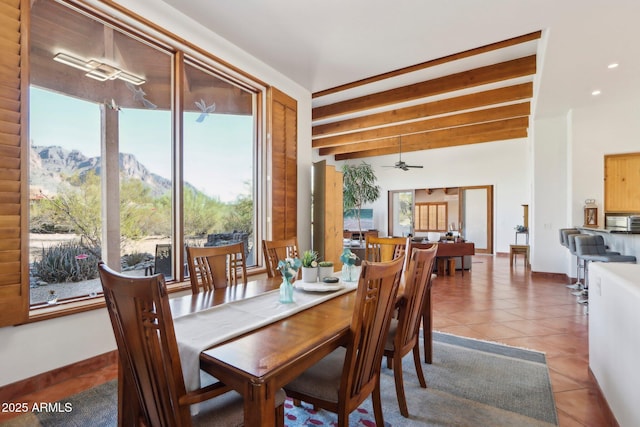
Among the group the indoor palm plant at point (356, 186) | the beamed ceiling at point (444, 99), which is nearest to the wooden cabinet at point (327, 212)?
the beamed ceiling at point (444, 99)

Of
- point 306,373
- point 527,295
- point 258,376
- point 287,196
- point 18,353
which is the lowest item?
point 527,295

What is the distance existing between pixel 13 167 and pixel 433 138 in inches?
318

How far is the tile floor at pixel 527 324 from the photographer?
6.76ft

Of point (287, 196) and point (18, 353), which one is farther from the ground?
point (287, 196)

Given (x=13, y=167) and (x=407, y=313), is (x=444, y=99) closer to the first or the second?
(x=407, y=313)

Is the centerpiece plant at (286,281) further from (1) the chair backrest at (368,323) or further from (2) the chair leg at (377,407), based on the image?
(2) the chair leg at (377,407)

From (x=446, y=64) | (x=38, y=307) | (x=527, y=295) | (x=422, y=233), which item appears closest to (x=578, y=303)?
(x=527, y=295)

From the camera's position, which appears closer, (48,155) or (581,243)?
(48,155)

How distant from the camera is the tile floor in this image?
2.06m

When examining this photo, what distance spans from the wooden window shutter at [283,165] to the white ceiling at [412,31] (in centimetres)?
46

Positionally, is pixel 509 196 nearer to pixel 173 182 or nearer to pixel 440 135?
pixel 440 135

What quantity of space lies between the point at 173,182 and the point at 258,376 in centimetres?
256

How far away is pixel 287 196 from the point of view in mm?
4281

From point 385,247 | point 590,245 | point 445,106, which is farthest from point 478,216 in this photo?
point 385,247
